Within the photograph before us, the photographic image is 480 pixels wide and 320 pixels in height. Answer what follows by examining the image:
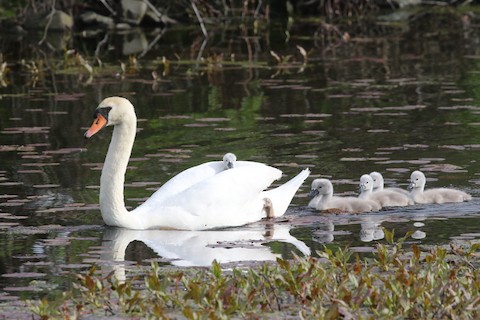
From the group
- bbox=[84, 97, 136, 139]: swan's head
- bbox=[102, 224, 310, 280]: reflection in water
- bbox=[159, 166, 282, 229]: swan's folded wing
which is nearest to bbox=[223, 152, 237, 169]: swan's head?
bbox=[159, 166, 282, 229]: swan's folded wing

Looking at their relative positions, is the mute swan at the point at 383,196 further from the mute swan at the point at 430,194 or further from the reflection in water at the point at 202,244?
the reflection in water at the point at 202,244

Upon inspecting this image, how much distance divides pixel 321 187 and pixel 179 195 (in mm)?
1223

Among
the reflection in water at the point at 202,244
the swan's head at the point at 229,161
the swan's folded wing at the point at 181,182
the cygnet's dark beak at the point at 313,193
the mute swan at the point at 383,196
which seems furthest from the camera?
the swan's head at the point at 229,161

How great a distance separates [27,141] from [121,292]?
24.4 feet

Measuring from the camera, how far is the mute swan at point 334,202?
33.9ft

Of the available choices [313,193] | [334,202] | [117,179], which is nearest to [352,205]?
[334,202]

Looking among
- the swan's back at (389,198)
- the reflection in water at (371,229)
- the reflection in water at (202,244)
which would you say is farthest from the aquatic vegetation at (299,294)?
the swan's back at (389,198)

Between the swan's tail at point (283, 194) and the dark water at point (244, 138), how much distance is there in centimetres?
13

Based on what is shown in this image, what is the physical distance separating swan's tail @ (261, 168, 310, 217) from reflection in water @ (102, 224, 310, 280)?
28cm

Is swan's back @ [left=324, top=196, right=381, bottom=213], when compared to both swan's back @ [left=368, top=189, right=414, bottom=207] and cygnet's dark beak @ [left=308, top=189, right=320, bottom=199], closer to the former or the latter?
swan's back @ [left=368, top=189, right=414, bottom=207]

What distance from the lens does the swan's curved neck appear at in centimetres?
991

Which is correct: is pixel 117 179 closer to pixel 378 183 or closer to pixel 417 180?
pixel 378 183

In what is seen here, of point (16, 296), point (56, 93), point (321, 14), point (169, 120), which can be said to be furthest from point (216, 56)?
point (16, 296)

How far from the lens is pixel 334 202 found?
10359 mm
